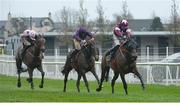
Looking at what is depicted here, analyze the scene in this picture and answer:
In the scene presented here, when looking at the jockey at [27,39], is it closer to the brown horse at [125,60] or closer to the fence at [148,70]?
the brown horse at [125,60]

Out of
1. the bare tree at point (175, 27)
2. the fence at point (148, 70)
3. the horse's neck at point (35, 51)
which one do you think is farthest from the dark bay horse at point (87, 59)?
the bare tree at point (175, 27)

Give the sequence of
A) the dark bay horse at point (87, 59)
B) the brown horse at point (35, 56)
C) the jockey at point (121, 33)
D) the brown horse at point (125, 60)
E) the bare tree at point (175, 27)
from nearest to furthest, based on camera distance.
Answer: the brown horse at point (125, 60) → the jockey at point (121, 33) → the dark bay horse at point (87, 59) → the brown horse at point (35, 56) → the bare tree at point (175, 27)

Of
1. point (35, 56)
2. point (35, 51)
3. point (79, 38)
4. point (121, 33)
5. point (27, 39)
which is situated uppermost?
point (121, 33)

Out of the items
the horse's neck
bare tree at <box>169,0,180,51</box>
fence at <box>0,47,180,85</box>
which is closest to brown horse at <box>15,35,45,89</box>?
the horse's neck

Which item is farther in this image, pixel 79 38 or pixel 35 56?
pixel 35 56

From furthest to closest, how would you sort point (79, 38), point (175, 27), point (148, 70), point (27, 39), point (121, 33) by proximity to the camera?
point (175, 27)
point (148, 70)
point (27, 39)
point (79, 38)
point (121, 33)

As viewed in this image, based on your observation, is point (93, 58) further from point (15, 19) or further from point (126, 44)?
point (15, 19)

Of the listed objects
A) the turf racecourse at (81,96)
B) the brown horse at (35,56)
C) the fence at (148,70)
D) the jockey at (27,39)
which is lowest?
the fence at (148,70)

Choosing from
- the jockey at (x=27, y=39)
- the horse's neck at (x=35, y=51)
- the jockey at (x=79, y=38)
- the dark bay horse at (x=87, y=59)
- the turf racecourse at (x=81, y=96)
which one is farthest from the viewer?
the jockey at (x=27, y=39)

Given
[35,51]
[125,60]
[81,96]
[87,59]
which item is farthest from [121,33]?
[35,51]

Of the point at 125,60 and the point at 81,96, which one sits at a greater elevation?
the point at 125,60

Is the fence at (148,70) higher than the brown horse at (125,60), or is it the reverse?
the brown horse at (125,60)

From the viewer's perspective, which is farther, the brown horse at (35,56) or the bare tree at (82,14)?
the bare tree at (82,14)

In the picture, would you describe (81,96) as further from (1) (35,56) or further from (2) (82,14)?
(2) (82,14)
